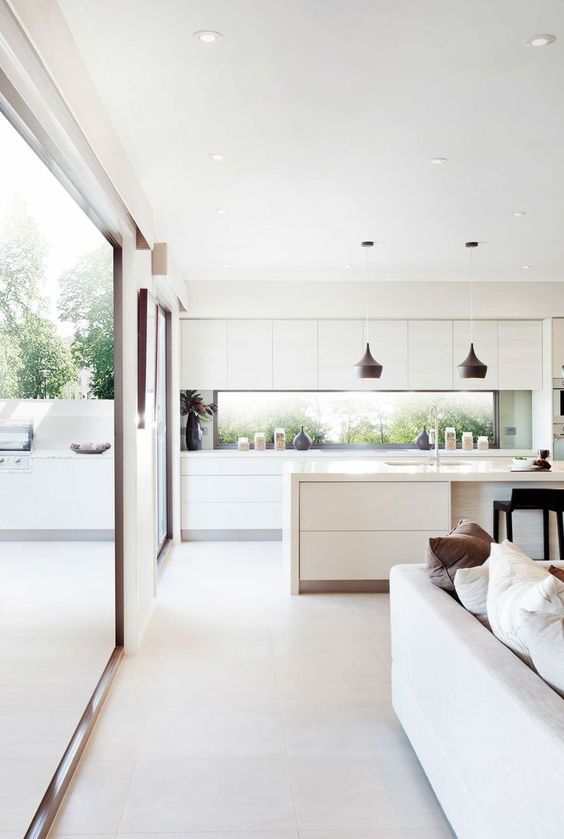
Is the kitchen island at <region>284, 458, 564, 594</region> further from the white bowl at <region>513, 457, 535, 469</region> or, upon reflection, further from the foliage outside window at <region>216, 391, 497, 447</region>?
the foliage outside window at <region>216, 391, 497, 447</region>

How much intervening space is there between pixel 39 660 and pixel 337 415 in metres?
5.81

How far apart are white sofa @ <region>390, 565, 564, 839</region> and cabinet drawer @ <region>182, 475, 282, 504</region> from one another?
4.27 m

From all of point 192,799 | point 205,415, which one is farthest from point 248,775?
point 205,415

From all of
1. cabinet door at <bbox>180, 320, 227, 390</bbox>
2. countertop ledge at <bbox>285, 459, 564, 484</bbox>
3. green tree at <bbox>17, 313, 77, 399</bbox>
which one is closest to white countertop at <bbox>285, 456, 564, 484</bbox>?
countertop ledge at <bbox>285, 459, 564, 484</bbox>

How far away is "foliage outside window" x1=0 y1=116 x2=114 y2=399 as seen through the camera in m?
1.73

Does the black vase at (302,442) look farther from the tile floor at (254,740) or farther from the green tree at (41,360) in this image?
the green tree at (41,360)

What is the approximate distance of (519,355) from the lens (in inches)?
287

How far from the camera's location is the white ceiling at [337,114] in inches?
96.4

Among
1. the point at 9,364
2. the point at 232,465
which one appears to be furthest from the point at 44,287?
the point at 232,465

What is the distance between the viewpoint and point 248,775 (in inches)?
101

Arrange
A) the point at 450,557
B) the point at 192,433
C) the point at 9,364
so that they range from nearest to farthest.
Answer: the point at 9,364 < the point at 450,557 < the point at 192,433

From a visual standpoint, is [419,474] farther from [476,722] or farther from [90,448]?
[476,722]

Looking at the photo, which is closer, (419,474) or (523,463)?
(419,474)

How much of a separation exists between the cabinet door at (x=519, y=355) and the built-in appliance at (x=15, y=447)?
19.9 ft
